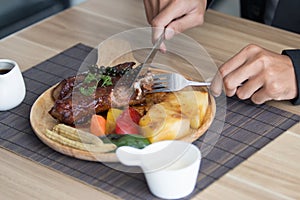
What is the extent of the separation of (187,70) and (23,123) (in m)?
0.44

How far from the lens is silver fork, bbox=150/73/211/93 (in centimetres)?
143

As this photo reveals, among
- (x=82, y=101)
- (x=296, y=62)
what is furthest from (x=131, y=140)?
(x=296, y=62)

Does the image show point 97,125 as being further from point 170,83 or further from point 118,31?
point 118,31

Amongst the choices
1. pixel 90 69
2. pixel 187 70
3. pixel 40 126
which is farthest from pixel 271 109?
pixel 40 126

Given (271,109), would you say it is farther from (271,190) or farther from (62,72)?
(62,72)

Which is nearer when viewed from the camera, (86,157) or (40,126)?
(86,157)

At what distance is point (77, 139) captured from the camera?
1.31m

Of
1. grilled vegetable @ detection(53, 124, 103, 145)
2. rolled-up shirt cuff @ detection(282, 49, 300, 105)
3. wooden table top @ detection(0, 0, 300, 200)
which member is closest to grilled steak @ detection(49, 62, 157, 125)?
grilled vegetable @ detection(53, 124, 103, 145)

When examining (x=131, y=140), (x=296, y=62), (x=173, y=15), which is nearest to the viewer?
(x=131, y=140)

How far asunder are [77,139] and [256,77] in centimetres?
45

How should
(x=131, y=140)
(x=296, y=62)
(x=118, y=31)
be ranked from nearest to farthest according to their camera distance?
(x=131, y=140), (x=296, y=62), (x=118, y=31)

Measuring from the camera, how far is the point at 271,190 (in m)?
1.21

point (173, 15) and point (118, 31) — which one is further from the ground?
point (173, 15)

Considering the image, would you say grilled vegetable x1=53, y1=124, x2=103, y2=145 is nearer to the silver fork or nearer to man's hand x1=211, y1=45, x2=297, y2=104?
the silver fork
